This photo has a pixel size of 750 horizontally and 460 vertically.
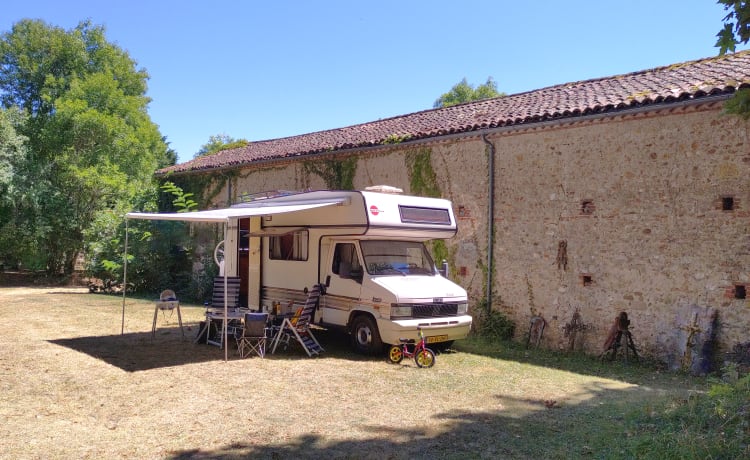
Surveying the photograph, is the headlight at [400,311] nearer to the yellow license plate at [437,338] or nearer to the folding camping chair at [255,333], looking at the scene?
the yellow license plate at [437,338]

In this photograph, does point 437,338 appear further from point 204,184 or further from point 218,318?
point 204,184

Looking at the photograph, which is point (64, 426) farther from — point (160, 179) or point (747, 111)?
point (160, 179)

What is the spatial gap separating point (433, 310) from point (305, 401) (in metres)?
3.05

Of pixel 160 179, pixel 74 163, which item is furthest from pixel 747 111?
pixel 74 163

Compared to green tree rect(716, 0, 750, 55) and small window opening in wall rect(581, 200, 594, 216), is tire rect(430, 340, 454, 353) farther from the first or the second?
green tree rect(716, 0, 750, 55)

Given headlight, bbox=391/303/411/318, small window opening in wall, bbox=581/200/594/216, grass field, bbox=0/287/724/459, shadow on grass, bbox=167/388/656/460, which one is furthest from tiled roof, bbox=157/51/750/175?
shadow on grass, bbox=167/388/656/460

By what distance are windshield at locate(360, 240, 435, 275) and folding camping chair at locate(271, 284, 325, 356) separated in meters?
1.08

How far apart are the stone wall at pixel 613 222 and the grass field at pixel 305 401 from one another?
39.9 inches

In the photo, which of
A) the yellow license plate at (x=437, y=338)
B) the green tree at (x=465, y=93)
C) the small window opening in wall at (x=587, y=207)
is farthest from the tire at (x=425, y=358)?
the green tree at (x=465, y=93)

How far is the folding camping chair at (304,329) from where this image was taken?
895 cm

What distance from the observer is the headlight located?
27.9 feet

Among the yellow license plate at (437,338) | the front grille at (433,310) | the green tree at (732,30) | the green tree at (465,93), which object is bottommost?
the yellow license plate at (437,338)

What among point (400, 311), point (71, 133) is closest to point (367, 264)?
point (400, 311)

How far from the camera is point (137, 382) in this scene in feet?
23.2
